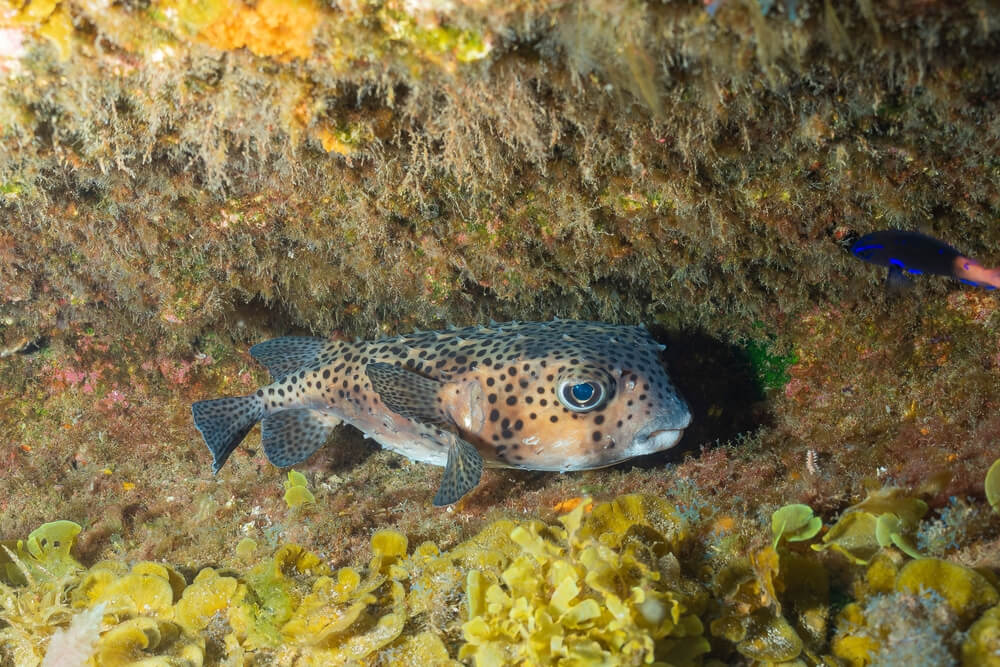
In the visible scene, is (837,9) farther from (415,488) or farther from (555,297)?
(415,488)

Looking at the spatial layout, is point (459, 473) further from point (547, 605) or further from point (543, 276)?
point (543, 276)

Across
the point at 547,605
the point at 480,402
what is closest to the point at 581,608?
the point at 547,605

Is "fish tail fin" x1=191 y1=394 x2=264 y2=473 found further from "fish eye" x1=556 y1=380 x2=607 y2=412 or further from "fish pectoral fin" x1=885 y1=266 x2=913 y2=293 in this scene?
"fish pectoral fin" x1=885 y1=266 x2=913 y2=293

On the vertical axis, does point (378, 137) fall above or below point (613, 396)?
above

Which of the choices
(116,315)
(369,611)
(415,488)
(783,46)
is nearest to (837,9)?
(783,46)

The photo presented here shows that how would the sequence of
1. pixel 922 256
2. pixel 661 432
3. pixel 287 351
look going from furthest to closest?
pixel 287 351 → pixel 661 432 → pixel 922 256

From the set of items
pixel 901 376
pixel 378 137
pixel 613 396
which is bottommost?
pixel 901 376
